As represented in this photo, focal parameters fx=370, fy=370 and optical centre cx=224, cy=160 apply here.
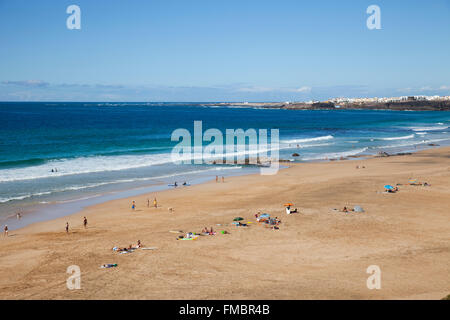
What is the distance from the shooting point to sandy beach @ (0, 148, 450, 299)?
1354 centimetres

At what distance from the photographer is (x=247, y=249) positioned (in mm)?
17484

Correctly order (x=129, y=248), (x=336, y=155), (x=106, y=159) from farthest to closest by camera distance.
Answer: (x=336, y=155)
(x=106, y=159)
(x=129, y=248)

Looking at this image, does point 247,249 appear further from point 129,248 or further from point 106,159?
point 106,159

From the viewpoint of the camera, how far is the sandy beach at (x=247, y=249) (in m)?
13.5

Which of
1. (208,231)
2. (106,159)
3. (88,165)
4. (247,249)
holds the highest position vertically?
(106,159)

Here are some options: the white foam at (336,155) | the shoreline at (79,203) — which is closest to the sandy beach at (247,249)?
the shoreline at (79,203)

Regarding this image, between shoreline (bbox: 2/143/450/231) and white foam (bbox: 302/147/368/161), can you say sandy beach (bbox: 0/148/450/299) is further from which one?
white foam (bbox: 302/147/368/161)

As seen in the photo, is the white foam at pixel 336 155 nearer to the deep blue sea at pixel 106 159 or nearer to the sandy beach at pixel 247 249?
the deep blue sea at pixel 106 159

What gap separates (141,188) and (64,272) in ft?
52.1

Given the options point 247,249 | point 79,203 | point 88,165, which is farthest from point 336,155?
point 247,249

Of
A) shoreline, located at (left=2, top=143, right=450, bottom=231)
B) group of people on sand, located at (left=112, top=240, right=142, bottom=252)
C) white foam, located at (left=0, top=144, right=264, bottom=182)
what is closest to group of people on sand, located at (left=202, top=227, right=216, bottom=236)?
group of people on sand, located at (left=112, top=240, right=142, bottom=252)

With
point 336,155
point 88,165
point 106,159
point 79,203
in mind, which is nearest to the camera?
point 79,203

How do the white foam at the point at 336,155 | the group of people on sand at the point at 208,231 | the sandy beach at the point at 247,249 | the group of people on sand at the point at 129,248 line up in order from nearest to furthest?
1. the sandy beach at the point at 247,249
2. the group of people on sand at the point at 129,248
3. the group of people on sand at the point at 208,231
4. the white foam at the point at 336,155

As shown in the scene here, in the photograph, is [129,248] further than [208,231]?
No
